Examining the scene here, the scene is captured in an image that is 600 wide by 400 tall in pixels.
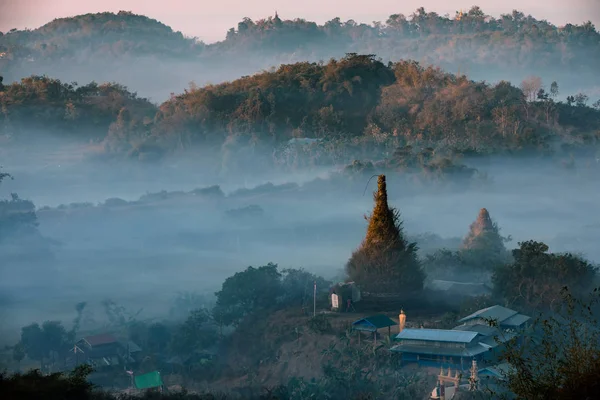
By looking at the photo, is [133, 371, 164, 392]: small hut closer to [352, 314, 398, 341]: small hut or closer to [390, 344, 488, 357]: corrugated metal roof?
[352, 314, 398, 341]: small hut

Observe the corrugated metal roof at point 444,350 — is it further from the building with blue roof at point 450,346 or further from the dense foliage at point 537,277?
the dense foliage at point 537,277

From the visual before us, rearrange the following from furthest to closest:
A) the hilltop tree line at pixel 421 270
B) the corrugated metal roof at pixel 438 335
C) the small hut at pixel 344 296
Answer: the small hut at pixel 344 296 < the hilltop tree line at pixel 421 270 < the corrugated metal roof at pixel 438 335

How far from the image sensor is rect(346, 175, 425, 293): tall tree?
4634 centimetres

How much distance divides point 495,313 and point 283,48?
10325cm

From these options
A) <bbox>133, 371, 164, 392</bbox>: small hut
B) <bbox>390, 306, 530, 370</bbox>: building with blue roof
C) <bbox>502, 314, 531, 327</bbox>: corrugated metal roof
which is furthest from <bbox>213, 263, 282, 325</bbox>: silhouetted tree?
<bbox>502, 314, 531, 327</bbox>: corrugated metal roof

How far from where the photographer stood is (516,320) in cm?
4162

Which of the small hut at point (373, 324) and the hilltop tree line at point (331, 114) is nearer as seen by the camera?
the small hut at point (373, 324)

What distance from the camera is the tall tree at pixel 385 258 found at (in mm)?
46344

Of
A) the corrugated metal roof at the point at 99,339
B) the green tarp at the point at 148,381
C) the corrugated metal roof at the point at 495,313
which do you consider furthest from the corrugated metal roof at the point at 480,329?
the corrugated metal roof at the point at 99,339

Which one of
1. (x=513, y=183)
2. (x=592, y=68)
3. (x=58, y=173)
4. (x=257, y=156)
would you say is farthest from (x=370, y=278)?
(x=592, y=68)

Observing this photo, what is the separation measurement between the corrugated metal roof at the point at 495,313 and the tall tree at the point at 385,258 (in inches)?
187

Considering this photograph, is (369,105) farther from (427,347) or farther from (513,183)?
(427,347)

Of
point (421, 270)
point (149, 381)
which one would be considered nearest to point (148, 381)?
point (149, 381)

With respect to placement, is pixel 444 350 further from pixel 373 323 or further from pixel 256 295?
pixel 256 295
